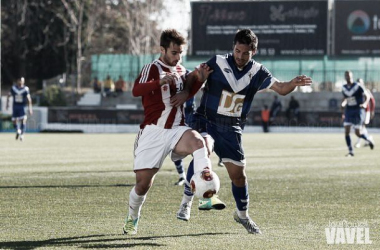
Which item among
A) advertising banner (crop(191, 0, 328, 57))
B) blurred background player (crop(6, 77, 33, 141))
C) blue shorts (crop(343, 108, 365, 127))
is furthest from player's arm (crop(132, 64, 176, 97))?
advertising banner (crop(191, 0, 328, 57))

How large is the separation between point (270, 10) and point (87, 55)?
27.8 m

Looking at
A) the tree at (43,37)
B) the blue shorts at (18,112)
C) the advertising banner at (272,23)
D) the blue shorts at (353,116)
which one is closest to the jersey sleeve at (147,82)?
the blue shorts at (353,116)

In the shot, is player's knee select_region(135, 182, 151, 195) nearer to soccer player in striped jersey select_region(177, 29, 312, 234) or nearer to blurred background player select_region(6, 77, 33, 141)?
soccer player in striped jersey select_region(177, 29, 312, 234)

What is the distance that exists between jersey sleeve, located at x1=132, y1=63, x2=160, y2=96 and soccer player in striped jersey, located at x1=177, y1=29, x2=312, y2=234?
0.58 m

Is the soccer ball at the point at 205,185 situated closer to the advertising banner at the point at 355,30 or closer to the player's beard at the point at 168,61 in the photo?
the player's beard at the point at 168,61

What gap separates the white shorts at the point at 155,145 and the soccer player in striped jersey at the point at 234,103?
41 cm

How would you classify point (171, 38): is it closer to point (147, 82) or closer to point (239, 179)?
point (147, 82)

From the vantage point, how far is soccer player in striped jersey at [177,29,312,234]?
8.23 metres

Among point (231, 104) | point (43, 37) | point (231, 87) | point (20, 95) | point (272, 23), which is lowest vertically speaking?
point (20, 95)

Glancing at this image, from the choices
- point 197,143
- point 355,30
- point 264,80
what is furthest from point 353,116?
point 355,30

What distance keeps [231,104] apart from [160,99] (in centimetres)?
72

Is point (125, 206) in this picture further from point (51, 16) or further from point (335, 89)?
point (51, 16)

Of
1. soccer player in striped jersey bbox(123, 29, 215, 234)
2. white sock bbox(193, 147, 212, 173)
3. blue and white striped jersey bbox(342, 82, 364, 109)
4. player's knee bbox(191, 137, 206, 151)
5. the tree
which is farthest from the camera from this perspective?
the tree

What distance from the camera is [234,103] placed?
830cm
